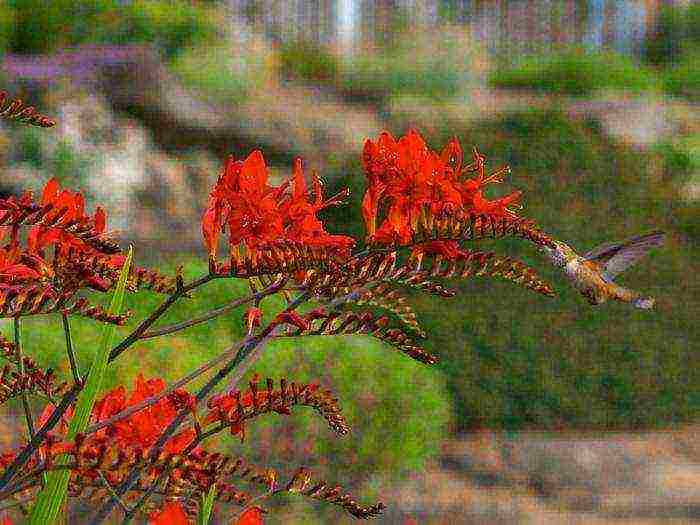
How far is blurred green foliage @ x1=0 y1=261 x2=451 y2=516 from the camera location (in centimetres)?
418

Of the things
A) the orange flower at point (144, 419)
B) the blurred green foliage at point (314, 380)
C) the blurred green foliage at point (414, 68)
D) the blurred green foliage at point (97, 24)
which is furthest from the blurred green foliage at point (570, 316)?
the blurred green foliage at point (97, 24)

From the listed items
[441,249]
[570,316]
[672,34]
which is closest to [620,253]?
[441,249]

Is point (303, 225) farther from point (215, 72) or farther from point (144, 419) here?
point (215, 72)

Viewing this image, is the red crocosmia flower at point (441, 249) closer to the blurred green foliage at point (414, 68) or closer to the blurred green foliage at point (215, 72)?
the blurred green foliage at point (215, 72)

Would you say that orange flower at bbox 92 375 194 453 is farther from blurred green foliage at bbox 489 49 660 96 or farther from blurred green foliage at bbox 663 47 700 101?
blurred green foliage at bbox 663 47 700 101

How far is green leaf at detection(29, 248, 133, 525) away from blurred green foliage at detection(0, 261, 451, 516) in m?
2.82

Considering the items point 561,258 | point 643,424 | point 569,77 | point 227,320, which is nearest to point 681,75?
point 569,77

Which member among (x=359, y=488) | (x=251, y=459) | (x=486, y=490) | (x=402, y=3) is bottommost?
(x=486, y=490)

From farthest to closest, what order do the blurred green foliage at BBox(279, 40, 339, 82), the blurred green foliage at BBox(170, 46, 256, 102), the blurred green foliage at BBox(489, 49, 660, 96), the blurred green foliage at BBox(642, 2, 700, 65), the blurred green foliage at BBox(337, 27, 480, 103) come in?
the blurred green foliage at BBox(642, 2, 700, 65), the blurred green foliage at BBox(489, 49, 660, 96), the blurred green foliage at BBox(279, 40, 339, 82), the blurred green foliage at BBox(337, 27, 480, 103), the blurred green foliage at BBox(170, 46, 256, 102)

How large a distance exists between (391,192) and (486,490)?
491 centimetres

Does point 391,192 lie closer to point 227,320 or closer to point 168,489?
point 168,489

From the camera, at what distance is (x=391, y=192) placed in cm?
113

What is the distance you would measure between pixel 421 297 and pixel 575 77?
894cm

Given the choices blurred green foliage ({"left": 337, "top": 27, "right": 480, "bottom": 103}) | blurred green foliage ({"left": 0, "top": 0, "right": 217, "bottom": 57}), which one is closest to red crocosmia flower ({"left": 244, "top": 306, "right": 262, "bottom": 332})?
blurred green foliage ({"left": 0, "top": 0, "right": 217, "bottom": 57})
